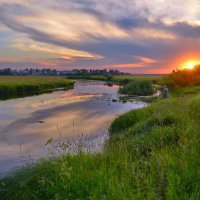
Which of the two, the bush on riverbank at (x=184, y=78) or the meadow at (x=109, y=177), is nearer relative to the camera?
the meadow at (x=109, y=177)

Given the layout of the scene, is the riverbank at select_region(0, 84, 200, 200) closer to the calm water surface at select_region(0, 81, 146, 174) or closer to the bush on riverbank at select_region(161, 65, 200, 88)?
the calm water surface at select_region(0, 81, 146, 174)

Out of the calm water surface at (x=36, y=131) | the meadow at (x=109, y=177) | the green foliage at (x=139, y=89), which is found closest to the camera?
the meadow at (x=109, y=177)

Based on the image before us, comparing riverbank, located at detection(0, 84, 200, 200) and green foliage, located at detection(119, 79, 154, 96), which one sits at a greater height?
riverbank, located at detection(0, 84, 200, 200)

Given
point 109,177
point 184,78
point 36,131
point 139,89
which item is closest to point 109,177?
point 109,177

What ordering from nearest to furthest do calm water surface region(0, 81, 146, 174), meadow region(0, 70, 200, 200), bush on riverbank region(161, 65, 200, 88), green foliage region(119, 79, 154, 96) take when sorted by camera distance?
1. meadow region(0, 70, 200, 200)
2. calm water surface region(0, 81, 146, 174)
3. bush on riverbank region(161, 65, 200, 88)
4. green foliage region(119, 79, 154, 96)

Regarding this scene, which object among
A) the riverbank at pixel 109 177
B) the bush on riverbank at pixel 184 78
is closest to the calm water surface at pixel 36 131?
the riverbank at pixel 109 177

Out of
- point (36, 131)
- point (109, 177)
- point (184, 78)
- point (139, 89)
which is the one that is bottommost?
point (36, 131)

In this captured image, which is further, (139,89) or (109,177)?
(139,89)

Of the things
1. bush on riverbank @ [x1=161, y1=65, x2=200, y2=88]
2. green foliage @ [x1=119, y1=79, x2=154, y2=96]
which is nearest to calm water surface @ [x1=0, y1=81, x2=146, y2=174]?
bush on riverbank @ [x1=161, y1=65, x2=200, y2=88]

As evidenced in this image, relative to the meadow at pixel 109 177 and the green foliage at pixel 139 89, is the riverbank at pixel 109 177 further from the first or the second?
the green foliage at pixel 139 89

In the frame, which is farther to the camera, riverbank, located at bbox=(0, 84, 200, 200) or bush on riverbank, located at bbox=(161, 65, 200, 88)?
bush on riverbank, located at bbox=(161, 65, 200, 88)

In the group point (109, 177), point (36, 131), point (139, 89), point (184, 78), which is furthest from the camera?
point (139, 89)

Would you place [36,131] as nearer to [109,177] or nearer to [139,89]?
[109,177]

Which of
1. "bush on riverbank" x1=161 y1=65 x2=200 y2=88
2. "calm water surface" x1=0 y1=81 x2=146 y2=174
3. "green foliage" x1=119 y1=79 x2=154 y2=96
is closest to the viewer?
"calm water surface" x1=0 y1=81 x2=146 y2=174
